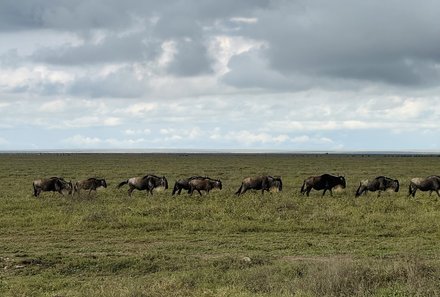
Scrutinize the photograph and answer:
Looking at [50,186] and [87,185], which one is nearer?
[50,186]

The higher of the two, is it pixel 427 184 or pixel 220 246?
pixel 427 184

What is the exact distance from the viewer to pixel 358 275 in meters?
9.54

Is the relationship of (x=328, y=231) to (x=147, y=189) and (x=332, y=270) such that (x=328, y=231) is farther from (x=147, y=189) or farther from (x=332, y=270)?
(x=147, y=189)

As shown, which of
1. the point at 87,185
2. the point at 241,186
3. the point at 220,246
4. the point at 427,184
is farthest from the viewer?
the point at 241,186

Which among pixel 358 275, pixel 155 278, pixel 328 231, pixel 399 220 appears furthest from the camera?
pixel 399 220

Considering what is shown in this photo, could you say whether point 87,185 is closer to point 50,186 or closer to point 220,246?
point 50,186

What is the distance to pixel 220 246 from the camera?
13758 millimetres

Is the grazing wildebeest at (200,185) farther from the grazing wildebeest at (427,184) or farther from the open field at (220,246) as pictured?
the grazing wildebeest at (427,184)

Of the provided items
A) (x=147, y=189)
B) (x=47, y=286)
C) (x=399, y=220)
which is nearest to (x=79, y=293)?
(x=47, y=286)

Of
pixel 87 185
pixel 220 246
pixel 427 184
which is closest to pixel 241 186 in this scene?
pixel 87 185

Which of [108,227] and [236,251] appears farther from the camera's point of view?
[108,227]

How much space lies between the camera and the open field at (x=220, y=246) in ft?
30.7

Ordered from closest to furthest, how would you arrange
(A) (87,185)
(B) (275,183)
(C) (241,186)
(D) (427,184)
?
1. (D) (427,184)
2. (A) (87,185)
3. (C) (241,186)
4. (B) (275,183)

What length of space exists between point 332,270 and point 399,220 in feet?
30.7
